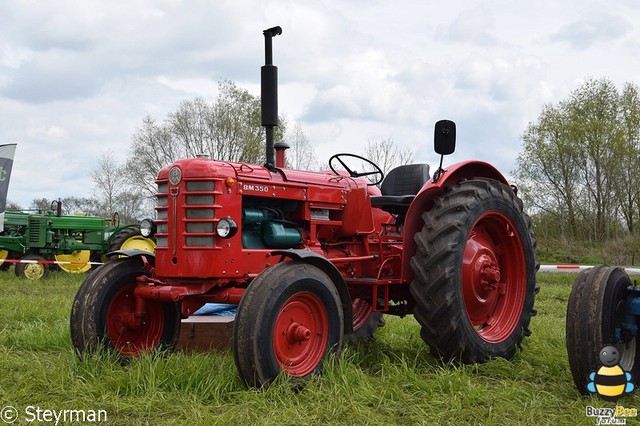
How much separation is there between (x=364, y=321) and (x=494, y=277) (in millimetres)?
1472

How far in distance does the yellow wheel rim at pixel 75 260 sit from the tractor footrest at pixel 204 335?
1048 centimetres

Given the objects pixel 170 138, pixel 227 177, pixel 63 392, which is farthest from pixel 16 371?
pixel 170 138

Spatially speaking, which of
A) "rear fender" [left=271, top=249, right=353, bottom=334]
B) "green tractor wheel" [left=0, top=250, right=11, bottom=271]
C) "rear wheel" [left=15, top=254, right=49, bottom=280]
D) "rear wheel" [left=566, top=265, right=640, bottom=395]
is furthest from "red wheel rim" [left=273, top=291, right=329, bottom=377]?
"green tractor wheel" [left=0, top=250, right=11, bottom=271]

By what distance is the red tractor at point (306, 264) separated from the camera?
4148mm

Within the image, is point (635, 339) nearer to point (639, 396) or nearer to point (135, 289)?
point (639, 396)

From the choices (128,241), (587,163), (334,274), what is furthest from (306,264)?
(587,163)

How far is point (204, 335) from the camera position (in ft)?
16.9

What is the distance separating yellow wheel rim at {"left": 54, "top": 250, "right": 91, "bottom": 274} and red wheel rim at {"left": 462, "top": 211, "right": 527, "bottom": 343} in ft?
37.5

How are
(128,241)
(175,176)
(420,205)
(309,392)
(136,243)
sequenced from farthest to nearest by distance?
(136,243) < (128,241) < (420,205) < (175,176) < (309,392)

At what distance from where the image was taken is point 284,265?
408 cm

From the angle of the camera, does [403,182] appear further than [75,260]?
No

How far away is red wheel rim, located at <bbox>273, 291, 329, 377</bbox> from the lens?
13.3 feet

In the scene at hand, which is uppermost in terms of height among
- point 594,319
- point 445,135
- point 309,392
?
point 445,135

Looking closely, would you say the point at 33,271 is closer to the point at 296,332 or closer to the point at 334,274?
the point at 334,274
